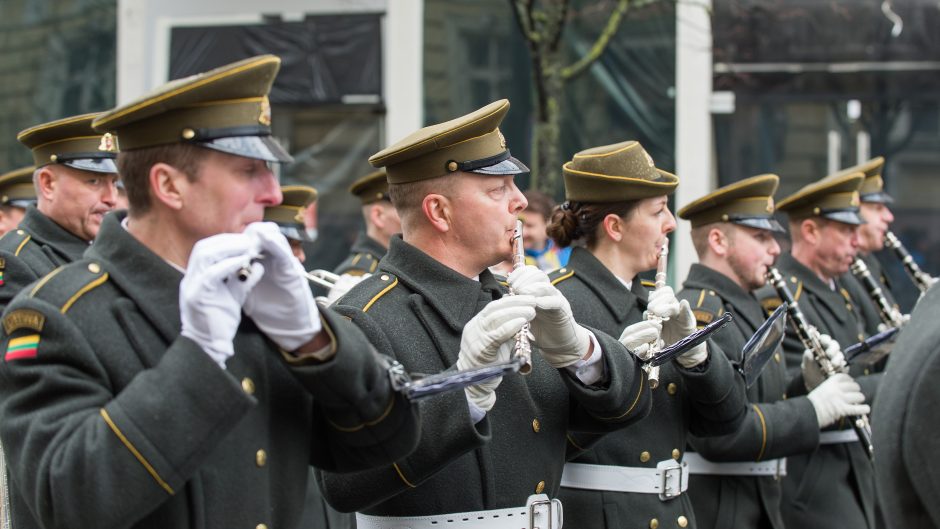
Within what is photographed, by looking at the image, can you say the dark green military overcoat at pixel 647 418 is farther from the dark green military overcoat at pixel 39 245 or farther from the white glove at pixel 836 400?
the dark green military overcoat at pixel 39 245

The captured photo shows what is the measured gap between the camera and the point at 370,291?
13.9ft

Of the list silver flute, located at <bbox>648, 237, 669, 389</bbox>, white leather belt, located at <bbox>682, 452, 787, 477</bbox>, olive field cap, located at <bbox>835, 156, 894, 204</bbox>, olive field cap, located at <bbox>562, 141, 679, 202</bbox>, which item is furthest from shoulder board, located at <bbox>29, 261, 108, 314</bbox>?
olive field cap, located at <bbox>835, 156, 894, 204</bbox>

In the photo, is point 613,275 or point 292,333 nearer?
point 292,333

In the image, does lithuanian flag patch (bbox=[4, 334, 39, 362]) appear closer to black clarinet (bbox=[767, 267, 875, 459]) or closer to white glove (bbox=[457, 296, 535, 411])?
white glove (bbox=[457, 296, 535, 411])

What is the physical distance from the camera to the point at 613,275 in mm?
5398

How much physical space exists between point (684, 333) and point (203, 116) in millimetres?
2445

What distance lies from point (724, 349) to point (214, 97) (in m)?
3.45

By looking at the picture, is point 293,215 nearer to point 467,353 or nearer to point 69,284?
point 467,353

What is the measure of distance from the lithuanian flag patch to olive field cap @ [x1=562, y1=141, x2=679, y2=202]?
116 inches

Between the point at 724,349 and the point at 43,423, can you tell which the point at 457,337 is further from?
the point at 724,349

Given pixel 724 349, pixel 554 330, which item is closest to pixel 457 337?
pixel 554 330

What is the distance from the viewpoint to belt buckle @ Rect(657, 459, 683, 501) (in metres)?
5.16

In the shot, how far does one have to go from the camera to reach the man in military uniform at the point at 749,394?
6059mm

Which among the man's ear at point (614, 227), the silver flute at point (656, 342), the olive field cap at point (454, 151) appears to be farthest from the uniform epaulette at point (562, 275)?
the olive field cap at point (454, 151)
